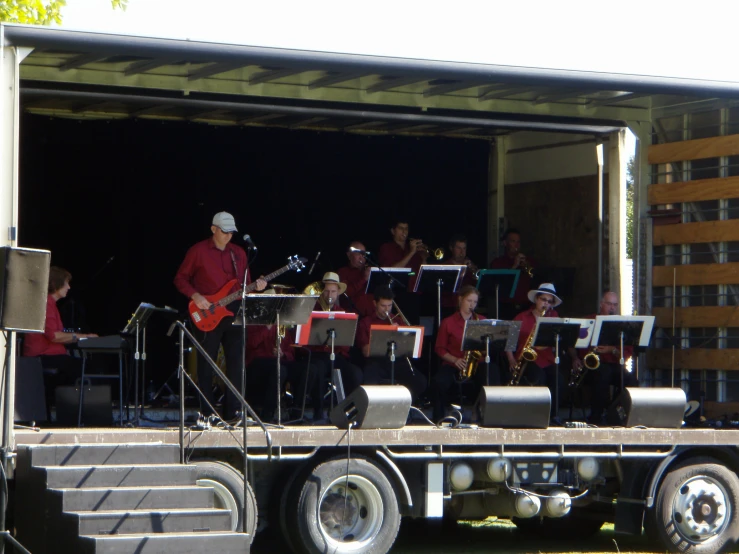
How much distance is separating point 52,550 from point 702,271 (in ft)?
20.2

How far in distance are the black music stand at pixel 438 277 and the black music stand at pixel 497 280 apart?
36 cm

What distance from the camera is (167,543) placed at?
25.3ft

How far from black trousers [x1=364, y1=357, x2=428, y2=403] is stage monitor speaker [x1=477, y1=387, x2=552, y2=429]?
4.94 ft

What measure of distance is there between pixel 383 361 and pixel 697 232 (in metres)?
2.98

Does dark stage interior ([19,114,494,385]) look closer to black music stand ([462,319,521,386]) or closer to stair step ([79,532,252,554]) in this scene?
black music stand ([462,319,521,386])

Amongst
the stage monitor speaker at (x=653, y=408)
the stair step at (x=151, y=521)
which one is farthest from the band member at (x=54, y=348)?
the stage monitor speaker at (x=653, y=408)

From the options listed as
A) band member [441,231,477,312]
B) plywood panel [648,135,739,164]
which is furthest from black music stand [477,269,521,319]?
plywood panel [648,135,739,164]

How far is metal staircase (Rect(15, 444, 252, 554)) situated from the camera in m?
7.67

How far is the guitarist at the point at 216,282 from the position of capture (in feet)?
32.6

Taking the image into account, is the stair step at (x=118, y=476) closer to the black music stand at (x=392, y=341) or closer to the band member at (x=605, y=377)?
the black music stand at (x=392, y=341)

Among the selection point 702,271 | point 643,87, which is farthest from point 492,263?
point 643,87

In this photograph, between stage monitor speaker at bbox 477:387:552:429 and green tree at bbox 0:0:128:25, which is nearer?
stage monitor speaker at bbox 477:387:552:429

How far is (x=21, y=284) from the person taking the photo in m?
7.87

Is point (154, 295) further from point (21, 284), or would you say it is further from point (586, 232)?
point (21, 284)
